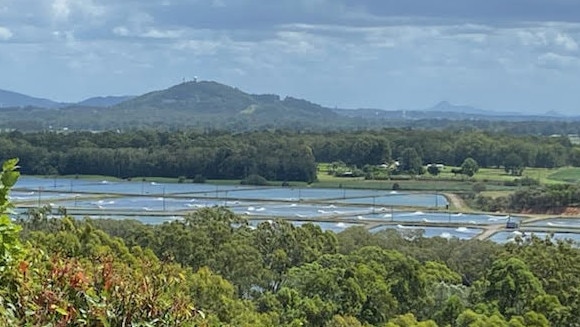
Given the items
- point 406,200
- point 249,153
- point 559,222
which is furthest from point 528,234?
point 249,153

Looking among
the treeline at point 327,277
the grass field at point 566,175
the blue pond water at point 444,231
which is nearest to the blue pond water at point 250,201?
the blue pond water at point 444,231

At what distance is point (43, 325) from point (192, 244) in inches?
754

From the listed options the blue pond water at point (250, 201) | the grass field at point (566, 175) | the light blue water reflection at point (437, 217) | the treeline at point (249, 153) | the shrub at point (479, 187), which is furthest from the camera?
the treeline at point (249, 153)

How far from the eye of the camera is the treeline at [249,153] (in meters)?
74.9

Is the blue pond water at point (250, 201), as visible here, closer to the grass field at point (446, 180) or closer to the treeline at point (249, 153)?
the grass field at point (446, 180)

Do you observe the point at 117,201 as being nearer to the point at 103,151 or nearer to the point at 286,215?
the point at 286,215

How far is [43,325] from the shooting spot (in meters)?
3.97

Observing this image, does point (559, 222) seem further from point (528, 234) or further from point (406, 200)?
point (406, 200)

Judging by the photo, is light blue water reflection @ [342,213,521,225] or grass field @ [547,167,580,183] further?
grass field @ [547,167,580,183]

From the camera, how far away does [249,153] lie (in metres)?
74.9

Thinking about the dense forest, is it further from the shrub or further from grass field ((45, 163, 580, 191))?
grass field ((45, 163, 580, 191))

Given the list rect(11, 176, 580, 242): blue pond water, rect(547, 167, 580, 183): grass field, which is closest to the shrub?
rect(11, 176, 580, 242): blue pond water

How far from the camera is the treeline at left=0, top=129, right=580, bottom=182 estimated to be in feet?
246

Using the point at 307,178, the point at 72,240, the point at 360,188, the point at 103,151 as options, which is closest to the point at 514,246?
the point at 72,240
